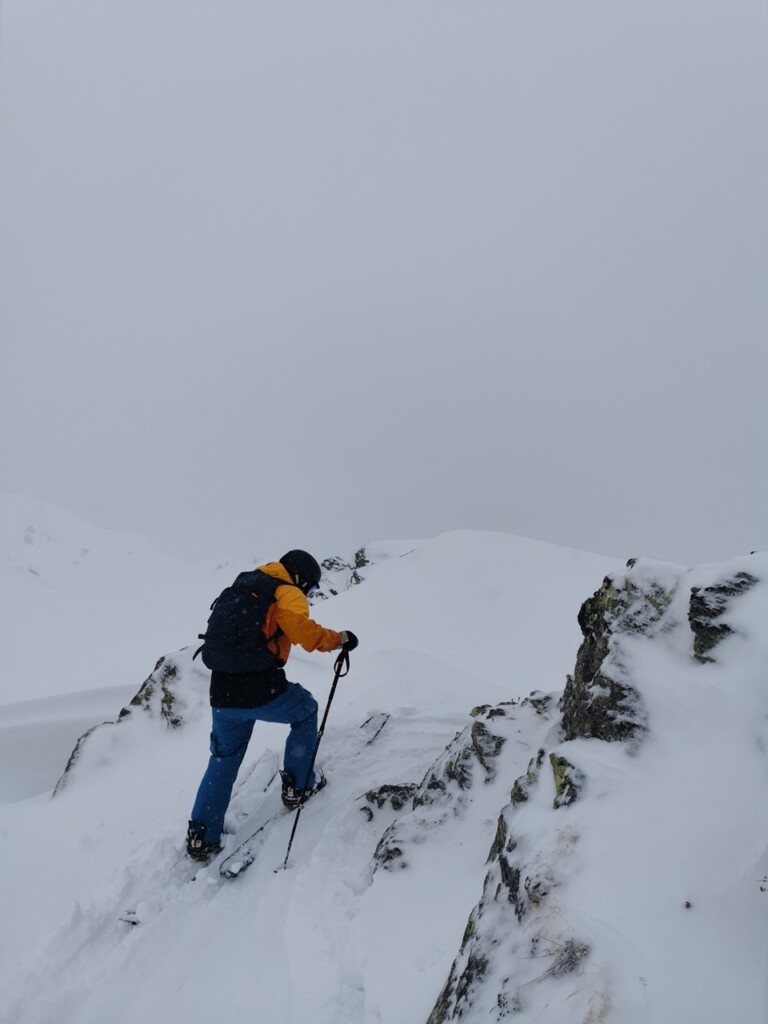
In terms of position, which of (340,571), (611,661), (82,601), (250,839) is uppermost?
(611,661)

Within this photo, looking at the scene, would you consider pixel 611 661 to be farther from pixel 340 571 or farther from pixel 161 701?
pixel 340 571

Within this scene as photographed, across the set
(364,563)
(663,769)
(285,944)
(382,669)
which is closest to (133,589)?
(364,563)

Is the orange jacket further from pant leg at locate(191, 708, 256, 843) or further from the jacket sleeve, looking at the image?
pant leg at locate(191, 708, 256, 843)

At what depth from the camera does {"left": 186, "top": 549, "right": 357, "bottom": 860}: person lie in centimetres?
508

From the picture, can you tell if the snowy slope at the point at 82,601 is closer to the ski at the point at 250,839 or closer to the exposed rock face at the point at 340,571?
the exposed rock face at the point at 340,571

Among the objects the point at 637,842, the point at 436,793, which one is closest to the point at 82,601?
the point at 436,793

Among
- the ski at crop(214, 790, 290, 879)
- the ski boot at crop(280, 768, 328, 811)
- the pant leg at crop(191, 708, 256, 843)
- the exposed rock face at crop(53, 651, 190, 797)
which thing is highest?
the pant leg at crop(191, 708, 256, 843)

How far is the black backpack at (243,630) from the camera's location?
201 inches

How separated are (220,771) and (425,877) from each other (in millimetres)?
2126

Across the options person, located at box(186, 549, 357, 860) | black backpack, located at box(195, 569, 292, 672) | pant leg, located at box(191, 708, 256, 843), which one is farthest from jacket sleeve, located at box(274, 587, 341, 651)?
pant leg, located at box(191, 708, 256, 843)

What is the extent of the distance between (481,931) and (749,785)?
1689 millimetres

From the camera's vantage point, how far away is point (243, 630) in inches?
201

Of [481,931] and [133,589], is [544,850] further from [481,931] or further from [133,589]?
[133,589]

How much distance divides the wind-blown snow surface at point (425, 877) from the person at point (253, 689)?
0.46 meters
